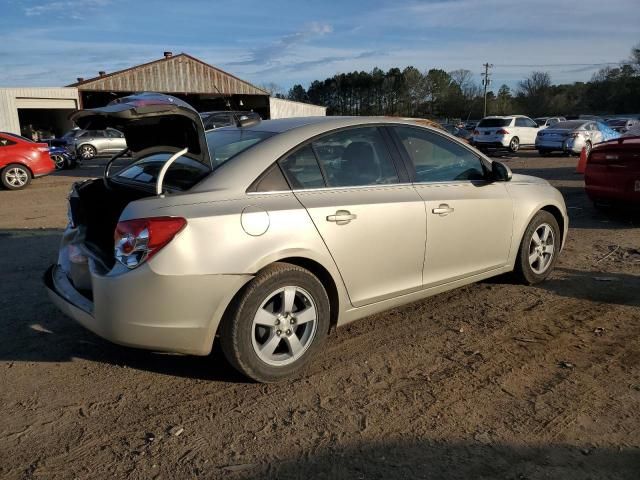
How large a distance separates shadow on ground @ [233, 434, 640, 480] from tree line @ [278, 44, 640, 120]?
73673mm

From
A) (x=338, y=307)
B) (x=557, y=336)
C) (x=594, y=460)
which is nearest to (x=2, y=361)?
(x=338, y=307)

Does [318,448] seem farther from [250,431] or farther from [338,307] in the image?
[338,307]

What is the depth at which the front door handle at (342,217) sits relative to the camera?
3.53 metres

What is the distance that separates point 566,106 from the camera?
81.4m

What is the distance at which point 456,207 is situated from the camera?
429cm

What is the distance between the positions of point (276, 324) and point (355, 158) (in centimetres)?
135

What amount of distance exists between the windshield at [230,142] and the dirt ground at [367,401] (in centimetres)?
139

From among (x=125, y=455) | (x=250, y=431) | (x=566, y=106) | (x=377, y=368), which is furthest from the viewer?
(x=566, y=106)

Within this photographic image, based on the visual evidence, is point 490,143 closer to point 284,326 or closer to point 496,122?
point 496,122

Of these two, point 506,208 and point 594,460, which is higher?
point 506,208

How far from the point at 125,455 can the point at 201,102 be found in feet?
148

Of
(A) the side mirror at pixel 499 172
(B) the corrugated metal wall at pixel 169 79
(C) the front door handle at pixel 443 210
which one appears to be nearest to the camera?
(C) the front door handle at pixel 443 210

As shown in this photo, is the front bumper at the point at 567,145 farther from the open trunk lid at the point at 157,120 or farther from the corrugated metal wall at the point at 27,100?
the corrugated metal wall at the point at 27,100

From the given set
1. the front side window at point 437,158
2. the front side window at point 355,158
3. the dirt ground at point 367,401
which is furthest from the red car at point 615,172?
the front side window at point 355,158
